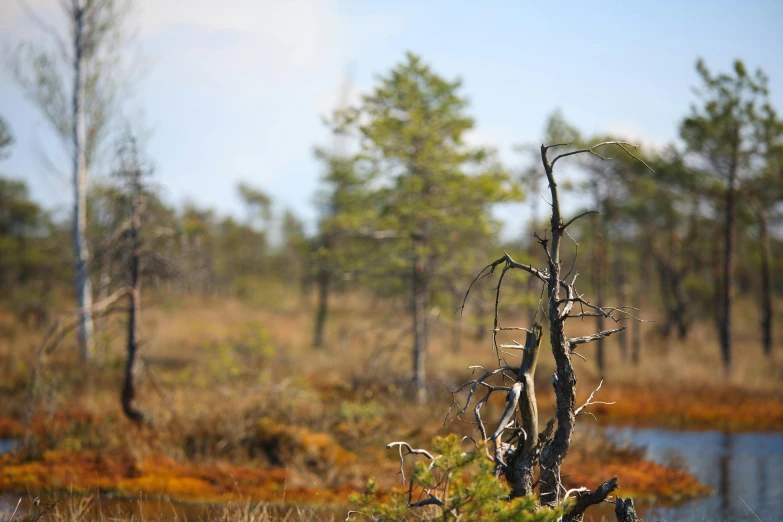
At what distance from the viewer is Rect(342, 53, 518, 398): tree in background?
15.7 meters

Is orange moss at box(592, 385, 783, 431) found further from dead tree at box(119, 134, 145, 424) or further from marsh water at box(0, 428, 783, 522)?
dead tree at box(119, 134, 145, 424)

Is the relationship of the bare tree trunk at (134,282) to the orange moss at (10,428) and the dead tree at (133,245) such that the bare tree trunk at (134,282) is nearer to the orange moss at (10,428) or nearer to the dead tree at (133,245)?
the dead tree at (133,245)

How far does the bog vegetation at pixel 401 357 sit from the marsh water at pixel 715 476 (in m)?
0.57

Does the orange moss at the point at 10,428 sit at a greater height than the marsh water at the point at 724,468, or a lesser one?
greater

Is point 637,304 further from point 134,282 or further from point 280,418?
point 134,282

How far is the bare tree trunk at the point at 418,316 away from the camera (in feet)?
51.6

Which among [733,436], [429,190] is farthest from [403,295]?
[733,436]

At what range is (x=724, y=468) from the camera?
1329cm

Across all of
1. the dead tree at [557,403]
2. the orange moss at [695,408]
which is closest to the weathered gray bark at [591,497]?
the dead tree at [557,403]

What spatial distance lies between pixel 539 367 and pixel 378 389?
7.55 m

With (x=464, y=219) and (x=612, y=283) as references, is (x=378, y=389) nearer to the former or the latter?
(x=464, y=219)

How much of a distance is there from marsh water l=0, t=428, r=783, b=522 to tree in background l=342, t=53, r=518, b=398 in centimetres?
561

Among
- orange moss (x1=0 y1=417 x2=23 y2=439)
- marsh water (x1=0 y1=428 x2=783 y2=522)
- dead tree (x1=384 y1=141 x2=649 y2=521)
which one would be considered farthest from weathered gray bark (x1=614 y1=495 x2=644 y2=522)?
orange moss (x1=0 y1=417 x2=23 y2=439)

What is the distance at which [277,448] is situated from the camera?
479 inches
